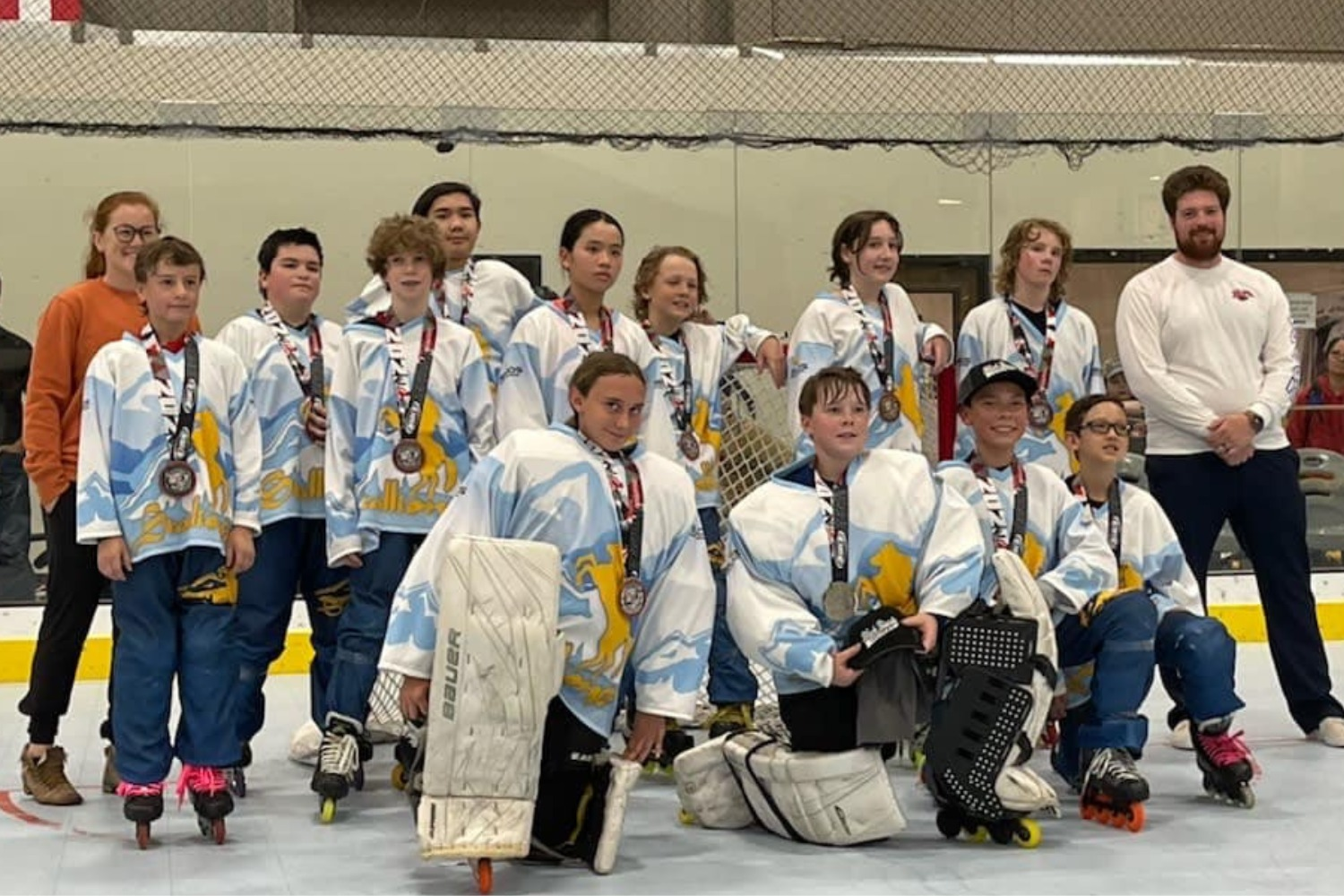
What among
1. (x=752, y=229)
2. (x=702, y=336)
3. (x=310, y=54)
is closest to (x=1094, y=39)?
(x=752, y=229)

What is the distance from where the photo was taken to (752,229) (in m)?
7.25

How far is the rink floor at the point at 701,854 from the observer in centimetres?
370

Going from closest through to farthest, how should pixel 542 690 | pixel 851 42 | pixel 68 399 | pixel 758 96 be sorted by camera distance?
1. pixel 542 690
2. pixel 68 399
3. pixel 758 96
4. pixel 851 42

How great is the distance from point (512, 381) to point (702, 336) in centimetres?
53

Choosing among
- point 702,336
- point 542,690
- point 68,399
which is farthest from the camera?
point 702,336

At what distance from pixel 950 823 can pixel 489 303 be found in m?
1.63

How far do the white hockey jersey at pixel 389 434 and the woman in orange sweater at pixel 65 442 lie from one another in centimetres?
48

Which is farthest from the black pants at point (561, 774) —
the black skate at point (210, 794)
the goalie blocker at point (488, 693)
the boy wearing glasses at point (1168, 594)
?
the boy wearing glasses at point (1168, 594)

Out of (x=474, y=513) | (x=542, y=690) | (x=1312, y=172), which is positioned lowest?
(x=542, y=690)

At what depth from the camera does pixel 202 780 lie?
13.2ft

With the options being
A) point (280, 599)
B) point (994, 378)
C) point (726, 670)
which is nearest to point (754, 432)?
point (726, 670)

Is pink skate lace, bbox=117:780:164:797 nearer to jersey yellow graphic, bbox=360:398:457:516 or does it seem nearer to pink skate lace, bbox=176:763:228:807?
pink skate lace, bbox=176:763:228:807

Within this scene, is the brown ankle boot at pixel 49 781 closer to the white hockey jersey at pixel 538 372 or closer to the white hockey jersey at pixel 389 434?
the white hockey jersey at pixel 389 434

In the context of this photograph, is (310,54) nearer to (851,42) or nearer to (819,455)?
(851,42)
